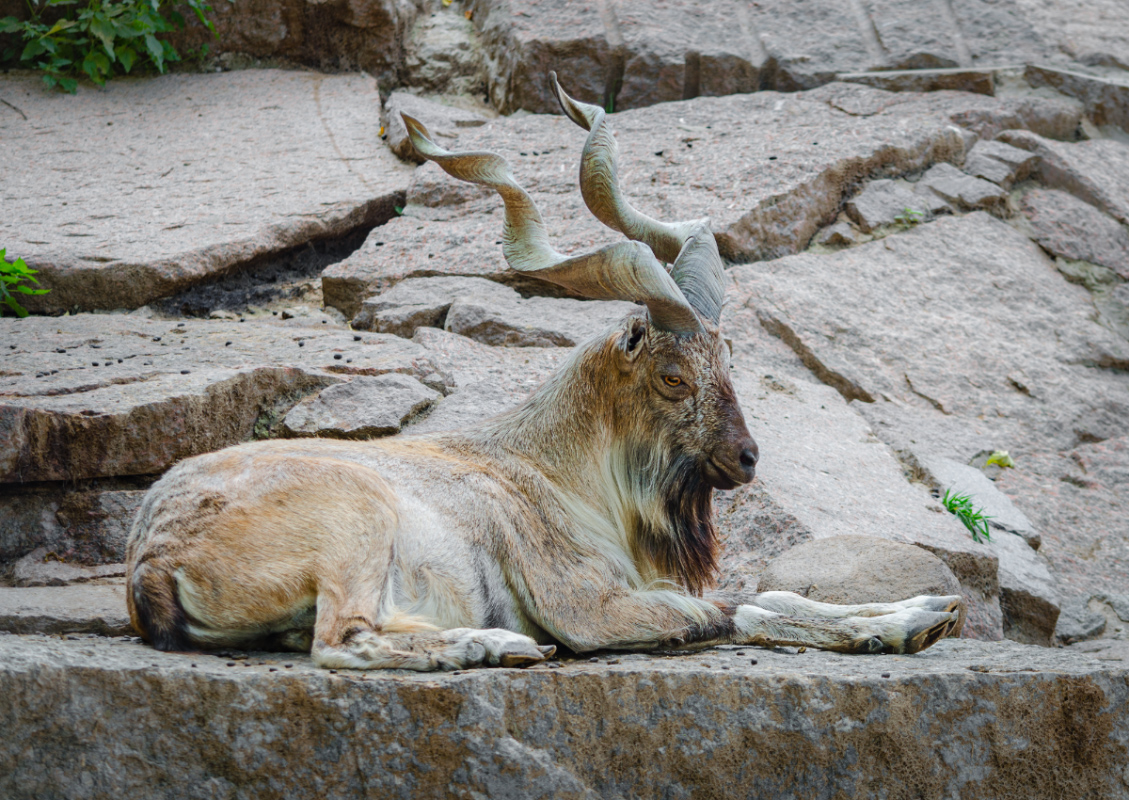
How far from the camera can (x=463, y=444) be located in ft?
14.1

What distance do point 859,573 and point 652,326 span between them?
4.17 feet

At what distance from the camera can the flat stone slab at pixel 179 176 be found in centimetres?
648

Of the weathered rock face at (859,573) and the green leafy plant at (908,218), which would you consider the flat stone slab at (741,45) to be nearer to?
the green leafy plant at (908,218)

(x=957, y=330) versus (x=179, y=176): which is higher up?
(x=179, y=176)

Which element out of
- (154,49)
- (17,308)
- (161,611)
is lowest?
(17,308)

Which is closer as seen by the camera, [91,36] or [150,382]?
[150,382]

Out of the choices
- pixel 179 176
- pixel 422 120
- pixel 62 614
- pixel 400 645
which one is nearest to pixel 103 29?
pixel 179 176

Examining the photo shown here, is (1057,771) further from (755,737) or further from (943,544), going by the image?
(943,544)

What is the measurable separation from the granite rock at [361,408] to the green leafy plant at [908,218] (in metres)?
4.36

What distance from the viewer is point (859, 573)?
4.30m

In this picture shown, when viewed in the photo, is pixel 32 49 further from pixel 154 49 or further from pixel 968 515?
pixel 968 515

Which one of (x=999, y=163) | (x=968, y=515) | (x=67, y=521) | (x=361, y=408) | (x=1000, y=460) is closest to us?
(x=67, y=521)

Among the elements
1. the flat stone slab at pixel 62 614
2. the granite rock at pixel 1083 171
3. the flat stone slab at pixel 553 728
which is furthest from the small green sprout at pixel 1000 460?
the flat stone slab at pixel 62 614

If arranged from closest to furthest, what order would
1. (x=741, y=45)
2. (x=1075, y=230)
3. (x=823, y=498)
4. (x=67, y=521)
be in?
(x=67, y=521), (x=823, y=498), (x=1075, y=230), (x=741, y=45)
